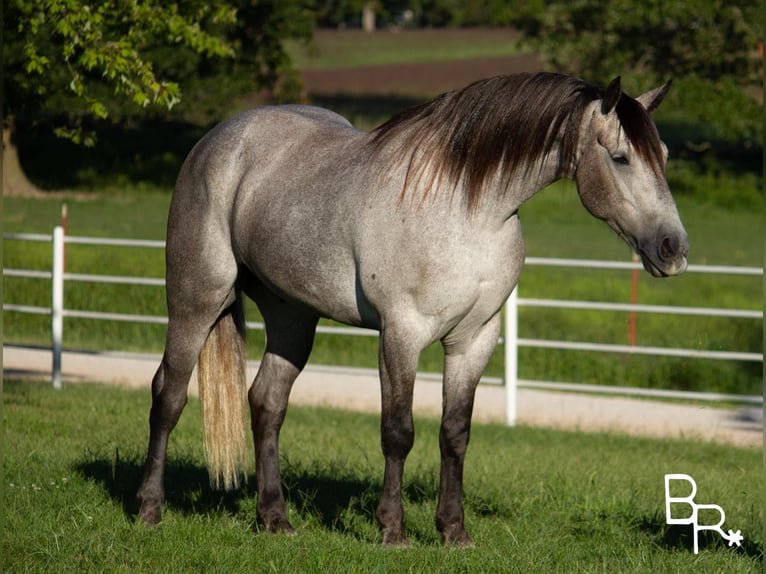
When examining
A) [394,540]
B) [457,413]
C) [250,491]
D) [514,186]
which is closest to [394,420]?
[457,413]

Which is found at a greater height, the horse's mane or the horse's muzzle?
the horse's mane

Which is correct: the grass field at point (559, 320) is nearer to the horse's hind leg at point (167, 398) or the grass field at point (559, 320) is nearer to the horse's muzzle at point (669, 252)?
the horse's hind leg at point (167, 398)

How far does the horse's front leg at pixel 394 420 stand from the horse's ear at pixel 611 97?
1202 millimetres

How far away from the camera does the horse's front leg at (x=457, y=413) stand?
5.21 meters

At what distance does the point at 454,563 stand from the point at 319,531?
97 cm

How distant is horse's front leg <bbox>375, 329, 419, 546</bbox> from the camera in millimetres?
4961

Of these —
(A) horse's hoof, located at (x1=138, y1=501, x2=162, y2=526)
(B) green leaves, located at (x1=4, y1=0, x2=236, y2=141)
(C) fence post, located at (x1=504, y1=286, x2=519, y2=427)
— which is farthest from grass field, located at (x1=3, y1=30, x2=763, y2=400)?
(B) green leaves, located at (x1=4, y1=0, x2=236, y2=141)

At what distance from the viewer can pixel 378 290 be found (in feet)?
16.3

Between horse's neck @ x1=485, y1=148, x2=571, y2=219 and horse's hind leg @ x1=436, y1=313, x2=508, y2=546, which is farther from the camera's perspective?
horse's hind leg @ x1=436, y1=313, x2=508, y2=546

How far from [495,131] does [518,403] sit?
22.6 ft

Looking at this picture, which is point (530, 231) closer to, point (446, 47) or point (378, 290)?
point (378, 290)

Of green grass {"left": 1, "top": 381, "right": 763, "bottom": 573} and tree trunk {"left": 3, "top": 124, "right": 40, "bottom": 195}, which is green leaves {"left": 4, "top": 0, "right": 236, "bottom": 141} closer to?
green grass {"left": 1, "top": 381, "right": 763, "bottom": 573}

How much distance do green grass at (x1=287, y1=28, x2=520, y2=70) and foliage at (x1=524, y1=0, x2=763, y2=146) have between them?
29923 millimetres

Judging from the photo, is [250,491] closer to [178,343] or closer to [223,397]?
[223,397]
